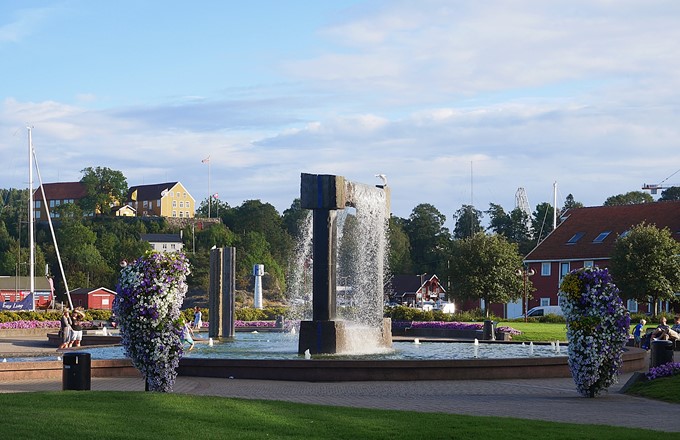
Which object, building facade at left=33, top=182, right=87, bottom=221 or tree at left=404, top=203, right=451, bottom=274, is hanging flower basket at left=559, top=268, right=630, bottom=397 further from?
building facade at left=33, top=182, right=87, bottom=221

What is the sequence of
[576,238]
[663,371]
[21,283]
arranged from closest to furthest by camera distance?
[663,371] → [576,238] → [21,283]

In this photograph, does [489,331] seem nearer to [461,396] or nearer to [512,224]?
[461,396]

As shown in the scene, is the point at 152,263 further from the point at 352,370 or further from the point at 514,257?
the point at 514,257

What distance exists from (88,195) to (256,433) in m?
172

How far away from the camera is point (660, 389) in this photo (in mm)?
20328

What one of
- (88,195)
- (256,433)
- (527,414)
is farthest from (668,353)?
(88,195)

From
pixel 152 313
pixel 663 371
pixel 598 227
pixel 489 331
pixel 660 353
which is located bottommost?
pixel 489 331

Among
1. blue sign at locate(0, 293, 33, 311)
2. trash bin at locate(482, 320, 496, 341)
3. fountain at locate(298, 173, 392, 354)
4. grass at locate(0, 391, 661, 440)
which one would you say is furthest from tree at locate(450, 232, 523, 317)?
grass at locate(0, 391, 661, 440)

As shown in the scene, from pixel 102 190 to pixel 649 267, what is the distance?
136 metres

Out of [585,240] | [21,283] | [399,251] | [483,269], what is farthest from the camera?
[399,251]

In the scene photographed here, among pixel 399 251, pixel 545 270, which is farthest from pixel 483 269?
pixel 399 251

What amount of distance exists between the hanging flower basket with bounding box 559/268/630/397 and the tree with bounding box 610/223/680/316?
4526cm

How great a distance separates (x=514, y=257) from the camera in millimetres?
66812

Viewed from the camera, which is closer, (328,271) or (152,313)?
(152,313)
